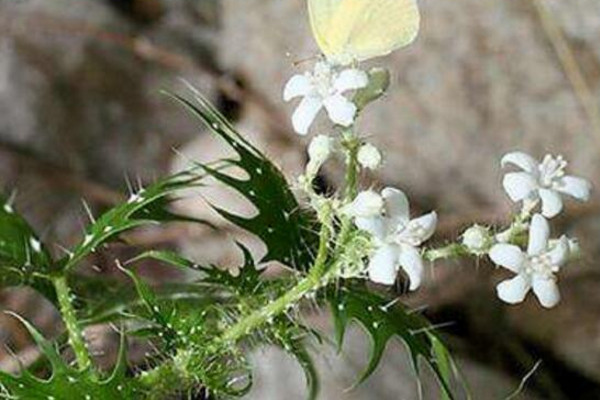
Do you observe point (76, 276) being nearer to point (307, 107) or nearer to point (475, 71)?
point (307, 107)

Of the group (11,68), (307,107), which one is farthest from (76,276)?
(11,68)

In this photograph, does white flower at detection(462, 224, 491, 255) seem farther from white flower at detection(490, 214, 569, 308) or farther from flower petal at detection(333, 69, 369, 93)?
flower petal at detection(333, 69, 369, 93)

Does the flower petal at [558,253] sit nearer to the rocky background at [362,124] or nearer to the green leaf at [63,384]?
the green leaf at [63,384]

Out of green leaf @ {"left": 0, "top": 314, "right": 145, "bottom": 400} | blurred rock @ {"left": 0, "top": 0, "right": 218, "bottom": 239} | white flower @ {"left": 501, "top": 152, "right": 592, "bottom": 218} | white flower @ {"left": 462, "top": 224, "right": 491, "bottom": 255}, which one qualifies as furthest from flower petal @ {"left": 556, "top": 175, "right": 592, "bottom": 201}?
blurred rock @ {"left": 0, "top": 0, "right": 218, "bottom": 239}

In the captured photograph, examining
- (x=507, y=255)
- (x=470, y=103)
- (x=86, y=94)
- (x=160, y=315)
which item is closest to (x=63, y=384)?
(x=160, y=315)

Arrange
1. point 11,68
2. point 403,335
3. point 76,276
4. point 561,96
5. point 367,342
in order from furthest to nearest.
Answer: point 11,68
point 561,96
point 367,342
point 76,276
point 403,335
